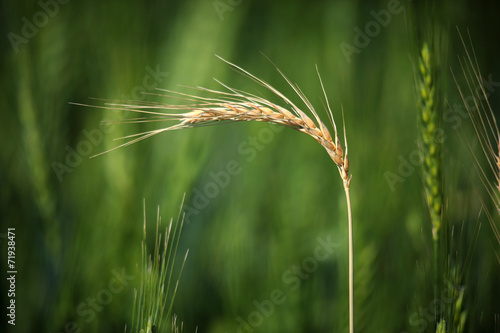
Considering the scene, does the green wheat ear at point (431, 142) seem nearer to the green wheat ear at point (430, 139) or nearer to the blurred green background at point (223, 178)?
the green wheat ear at point (430, 139)

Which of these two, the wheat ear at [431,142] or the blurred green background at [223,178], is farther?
the blurred green background at [223,178]

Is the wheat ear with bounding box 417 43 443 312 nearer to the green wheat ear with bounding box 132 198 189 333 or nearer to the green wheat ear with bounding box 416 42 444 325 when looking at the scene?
the green wheat ear with bounding box 416 42 444 325

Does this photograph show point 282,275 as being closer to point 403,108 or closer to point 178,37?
point 403,108

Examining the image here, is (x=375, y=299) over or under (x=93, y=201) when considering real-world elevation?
under

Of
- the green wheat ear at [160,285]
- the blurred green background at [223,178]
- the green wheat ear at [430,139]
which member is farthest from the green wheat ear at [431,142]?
the green wheat ear at [160,285]

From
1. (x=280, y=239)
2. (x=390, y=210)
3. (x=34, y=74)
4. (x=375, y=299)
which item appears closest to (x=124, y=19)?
(x=34, y=74)

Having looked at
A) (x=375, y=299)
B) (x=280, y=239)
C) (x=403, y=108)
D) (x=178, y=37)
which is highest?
(x=178, y=37)

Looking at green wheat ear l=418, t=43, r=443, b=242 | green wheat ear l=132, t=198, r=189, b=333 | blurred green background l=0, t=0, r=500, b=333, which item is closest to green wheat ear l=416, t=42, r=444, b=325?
green wheat ear l=418, t=43, r=443, b=242
